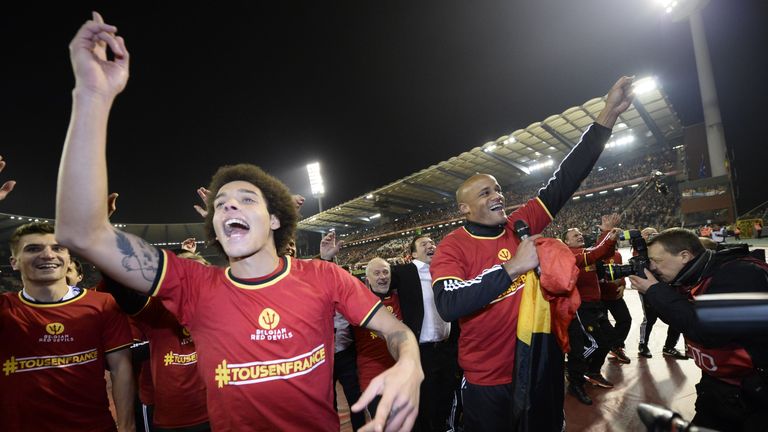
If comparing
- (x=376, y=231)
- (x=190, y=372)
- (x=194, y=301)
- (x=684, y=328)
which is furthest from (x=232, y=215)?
(x=376, y=231)

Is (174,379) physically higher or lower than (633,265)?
lower

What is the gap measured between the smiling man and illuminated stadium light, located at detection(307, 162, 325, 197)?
36001 millimetres

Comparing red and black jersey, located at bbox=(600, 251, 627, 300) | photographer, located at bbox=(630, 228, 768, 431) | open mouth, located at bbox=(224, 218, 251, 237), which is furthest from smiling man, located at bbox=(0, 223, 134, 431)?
red and black jersey, located at bbox=(600, 251, 627, 300)

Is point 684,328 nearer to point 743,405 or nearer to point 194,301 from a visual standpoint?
point 743,405

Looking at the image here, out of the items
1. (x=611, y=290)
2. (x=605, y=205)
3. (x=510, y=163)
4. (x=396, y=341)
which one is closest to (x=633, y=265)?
(x=396, y=341)

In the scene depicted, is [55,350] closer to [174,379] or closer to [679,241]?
[174,379]

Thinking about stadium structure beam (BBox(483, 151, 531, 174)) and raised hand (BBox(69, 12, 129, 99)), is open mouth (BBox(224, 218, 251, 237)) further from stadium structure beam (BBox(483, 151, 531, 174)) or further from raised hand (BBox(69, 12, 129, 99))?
stadium structure beam (BBox(483, 151, 531, 174))

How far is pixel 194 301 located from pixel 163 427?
181 cm

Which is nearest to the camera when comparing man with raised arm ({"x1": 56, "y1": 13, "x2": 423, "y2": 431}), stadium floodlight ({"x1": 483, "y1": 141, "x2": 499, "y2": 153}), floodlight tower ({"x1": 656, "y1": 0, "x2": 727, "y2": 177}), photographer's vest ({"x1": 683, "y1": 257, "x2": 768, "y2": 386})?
man with raised arm ({"x1": 56, "y1": 13, "x2": 423, "y2": 431})

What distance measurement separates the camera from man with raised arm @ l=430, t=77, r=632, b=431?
82.7 inches

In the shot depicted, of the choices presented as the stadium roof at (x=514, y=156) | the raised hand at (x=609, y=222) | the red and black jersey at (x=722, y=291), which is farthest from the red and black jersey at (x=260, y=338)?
the stadium roof at (x=514, y=156)

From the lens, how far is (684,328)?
7.16 feet

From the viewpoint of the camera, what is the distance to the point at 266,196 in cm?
206

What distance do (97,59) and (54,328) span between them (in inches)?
79.8
